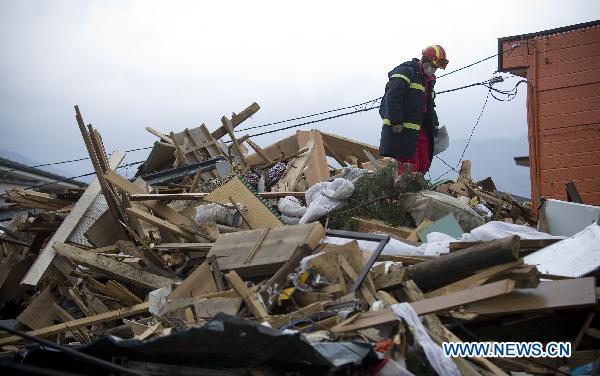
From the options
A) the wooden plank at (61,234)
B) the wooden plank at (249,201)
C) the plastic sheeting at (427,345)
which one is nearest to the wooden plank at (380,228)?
the wooden plank at (249,201)

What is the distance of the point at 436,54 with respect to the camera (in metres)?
7.66

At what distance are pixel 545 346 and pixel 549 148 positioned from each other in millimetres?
7101

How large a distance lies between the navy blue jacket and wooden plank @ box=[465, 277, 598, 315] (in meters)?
3.80

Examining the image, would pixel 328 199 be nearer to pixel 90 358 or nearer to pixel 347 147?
pixel 347 147

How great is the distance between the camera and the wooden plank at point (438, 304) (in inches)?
147

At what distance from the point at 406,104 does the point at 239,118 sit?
205 inches

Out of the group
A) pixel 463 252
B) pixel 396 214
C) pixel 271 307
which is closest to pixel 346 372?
pixel 271 307

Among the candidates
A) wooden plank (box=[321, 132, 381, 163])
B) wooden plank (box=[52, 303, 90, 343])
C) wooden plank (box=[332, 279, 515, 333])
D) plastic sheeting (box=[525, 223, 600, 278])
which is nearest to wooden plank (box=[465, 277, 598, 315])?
wooden plank (box=[332, 279, 515, 333])

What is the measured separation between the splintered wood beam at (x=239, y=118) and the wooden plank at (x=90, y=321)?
21.7 feet

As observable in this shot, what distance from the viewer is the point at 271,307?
14.4 feet

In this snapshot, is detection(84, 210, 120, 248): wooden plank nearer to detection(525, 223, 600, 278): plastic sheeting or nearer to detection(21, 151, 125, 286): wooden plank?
detection(21, 151, 125, 286): wooden plank

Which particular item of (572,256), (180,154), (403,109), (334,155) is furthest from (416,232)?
(180,154)

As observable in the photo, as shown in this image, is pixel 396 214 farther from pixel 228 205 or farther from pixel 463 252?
pixel 463 252

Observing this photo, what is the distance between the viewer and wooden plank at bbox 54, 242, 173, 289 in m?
6.02
